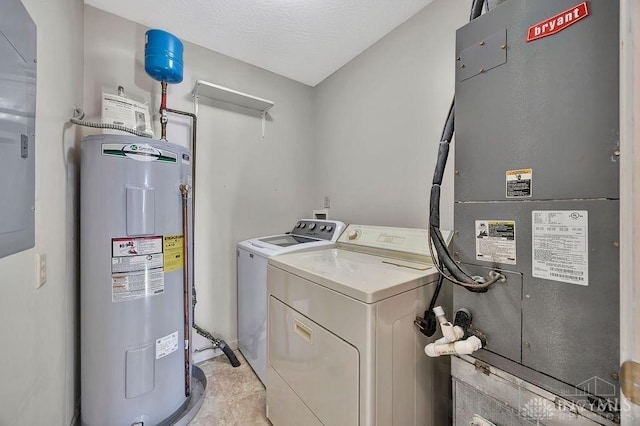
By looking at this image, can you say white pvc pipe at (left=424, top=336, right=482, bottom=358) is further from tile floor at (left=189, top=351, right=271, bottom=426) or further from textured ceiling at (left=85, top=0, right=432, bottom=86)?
textured ceiling at (left=85, top=0, right=432, bottom=86)

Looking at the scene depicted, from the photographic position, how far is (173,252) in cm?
141

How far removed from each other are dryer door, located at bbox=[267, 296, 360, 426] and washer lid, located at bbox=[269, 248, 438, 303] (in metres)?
0.20

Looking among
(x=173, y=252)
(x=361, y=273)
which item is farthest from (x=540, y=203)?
(x=173, y=252)

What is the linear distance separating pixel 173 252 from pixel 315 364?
983mm

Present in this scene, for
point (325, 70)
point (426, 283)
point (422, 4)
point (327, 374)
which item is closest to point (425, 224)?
point (426, 283)

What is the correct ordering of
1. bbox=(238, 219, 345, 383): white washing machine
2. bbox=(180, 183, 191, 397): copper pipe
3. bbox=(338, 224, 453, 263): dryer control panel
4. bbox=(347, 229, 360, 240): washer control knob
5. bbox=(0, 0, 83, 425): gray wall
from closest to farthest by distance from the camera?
bbox=(0, 0, 83, 425): gray wall < bbox=(338, 224, 453, 263): dryer control panel < bbox=(180, 183, 191, 397): copper pipe < bbox=(238, 219, 345, 383): white washing machine < bbox=(347, 229, 360, 240): washer control knob

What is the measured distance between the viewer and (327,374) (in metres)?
Answer: 1.01

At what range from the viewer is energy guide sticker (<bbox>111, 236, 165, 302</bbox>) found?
1.23m

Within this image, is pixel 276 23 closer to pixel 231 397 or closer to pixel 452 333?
pixel 452 333

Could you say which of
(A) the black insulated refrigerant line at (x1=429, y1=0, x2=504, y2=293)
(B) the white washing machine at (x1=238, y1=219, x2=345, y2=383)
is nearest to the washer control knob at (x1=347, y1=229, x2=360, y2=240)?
(B) the white washing machine at (x1=238, y1=219, x2=345, y2=383)

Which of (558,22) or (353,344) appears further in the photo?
(353,344)

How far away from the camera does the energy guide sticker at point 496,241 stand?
74 centimetres

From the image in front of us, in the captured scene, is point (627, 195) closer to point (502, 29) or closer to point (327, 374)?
point (502, 29)

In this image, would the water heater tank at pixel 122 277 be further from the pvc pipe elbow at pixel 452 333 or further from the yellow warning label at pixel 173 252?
the pvc pipe elbow at pixel 452 333
